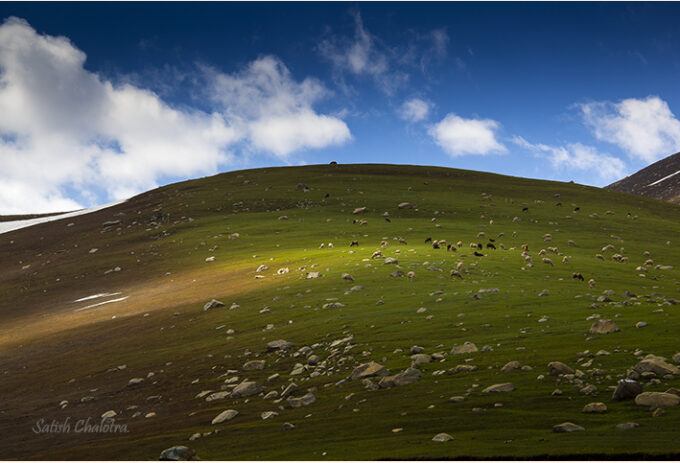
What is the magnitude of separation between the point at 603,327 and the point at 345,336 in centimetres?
884

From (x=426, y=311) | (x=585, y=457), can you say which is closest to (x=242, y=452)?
(x=585, y=457)

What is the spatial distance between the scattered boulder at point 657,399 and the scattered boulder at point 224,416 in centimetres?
1009

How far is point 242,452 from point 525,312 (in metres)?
12.5

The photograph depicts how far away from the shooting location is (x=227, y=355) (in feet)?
66.7

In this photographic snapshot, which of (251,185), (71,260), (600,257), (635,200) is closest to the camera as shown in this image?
(600,257)

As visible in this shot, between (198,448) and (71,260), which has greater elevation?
(71,260)

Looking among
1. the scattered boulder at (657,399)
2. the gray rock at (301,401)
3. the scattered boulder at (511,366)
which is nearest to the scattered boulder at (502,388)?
the scattered boulder at (511,366)

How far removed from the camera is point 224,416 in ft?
48.0

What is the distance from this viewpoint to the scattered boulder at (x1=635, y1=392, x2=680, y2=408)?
1077 centimetres

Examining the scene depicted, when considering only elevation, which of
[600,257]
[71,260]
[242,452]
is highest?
[71,260]

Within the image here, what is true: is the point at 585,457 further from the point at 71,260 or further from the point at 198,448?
the point at 71,260

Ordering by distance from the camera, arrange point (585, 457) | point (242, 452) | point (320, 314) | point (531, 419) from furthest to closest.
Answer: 1. point (320, 314)
2. point (242, 452)
3. point (531, 419)
4. point (585, 457)

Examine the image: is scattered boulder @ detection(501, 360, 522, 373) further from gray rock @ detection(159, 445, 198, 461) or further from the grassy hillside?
gray rock @ detection(159, 445, 198, 461)

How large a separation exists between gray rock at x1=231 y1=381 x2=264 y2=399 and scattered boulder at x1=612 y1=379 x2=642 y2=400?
994cm
